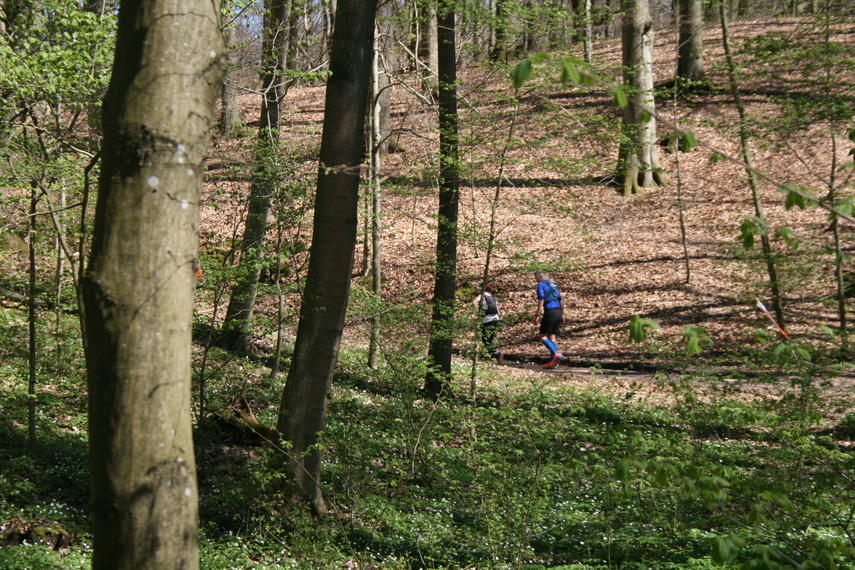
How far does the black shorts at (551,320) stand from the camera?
45.8 ft

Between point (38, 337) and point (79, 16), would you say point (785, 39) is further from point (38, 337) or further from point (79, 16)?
point (38, 337)

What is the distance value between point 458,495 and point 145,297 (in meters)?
5.15

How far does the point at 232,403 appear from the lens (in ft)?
28.2

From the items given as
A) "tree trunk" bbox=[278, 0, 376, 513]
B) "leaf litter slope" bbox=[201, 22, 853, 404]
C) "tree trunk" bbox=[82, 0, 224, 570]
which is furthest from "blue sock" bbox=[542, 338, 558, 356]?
"tree trunk" bbox=[82, 0, 224, 570]

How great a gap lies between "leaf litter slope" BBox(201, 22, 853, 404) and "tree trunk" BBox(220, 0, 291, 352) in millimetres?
596

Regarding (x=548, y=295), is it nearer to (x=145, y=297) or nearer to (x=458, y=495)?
(x=458, y=495)

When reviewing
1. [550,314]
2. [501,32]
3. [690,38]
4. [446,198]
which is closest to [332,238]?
[446,198]

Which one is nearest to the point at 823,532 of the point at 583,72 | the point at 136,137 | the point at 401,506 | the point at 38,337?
the point at 401,506

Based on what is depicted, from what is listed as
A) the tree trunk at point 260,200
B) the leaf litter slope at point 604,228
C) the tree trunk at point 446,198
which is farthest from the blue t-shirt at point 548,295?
the tree trunk at point 260,200

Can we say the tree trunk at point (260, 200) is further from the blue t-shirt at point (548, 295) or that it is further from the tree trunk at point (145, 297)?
the blue t-shirt at point (548, 295)

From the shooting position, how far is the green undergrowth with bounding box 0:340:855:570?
495cm

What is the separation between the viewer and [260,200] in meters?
7.65

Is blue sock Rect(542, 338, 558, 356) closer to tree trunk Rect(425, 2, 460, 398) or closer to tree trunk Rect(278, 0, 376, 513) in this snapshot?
tree trunk Rect(425, 2, 460, 398)

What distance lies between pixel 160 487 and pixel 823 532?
203 inches
